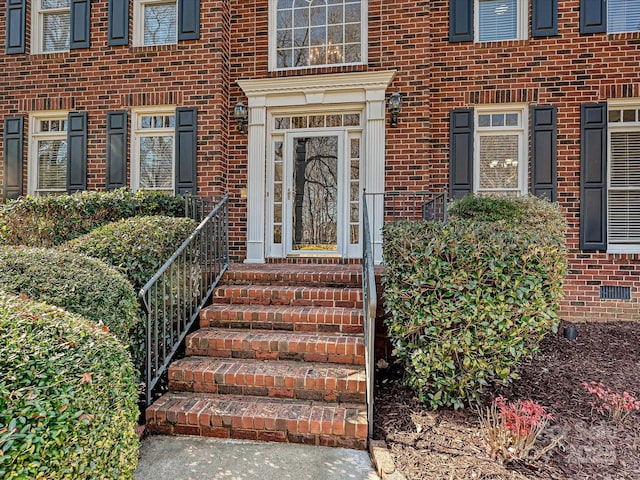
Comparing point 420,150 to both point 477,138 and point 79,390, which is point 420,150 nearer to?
point 477,138

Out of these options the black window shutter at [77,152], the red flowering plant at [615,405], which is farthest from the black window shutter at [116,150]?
the red flowering plant at [615,405]

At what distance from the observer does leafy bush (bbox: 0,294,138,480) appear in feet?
4.09

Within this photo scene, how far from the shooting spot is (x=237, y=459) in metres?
2.43

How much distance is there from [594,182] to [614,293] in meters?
1.49

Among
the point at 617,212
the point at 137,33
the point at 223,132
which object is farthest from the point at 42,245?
the point at 617,212

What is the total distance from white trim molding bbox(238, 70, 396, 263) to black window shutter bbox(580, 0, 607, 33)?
2.66 meters

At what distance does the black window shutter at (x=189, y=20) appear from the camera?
5695 mm

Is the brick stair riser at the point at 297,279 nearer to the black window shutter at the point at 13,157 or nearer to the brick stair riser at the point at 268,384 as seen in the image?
the brick stair riser at the point at 268,384

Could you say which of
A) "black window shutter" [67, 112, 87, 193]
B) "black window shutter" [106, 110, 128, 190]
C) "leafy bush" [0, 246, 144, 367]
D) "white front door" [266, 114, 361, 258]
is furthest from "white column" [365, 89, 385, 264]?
"black window shutter" [67, 112, 87, 193]

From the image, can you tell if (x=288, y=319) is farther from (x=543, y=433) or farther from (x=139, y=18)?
(x=139, y=18)

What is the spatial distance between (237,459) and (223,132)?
14.8 feet

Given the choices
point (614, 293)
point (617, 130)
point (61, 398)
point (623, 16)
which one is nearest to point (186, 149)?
point (61, 398)

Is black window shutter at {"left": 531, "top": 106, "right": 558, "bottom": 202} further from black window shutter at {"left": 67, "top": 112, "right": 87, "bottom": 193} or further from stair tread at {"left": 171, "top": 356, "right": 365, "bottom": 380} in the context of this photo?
black window shutter at {"left": 67, "top": 112, "right": 87, "bottom": 193}

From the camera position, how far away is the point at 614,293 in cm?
516
